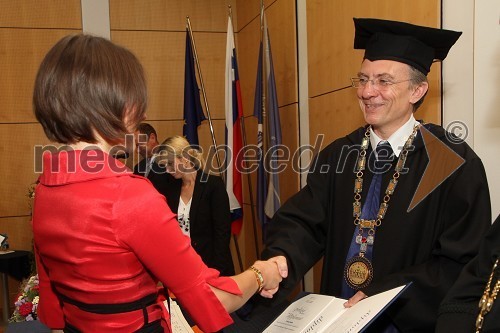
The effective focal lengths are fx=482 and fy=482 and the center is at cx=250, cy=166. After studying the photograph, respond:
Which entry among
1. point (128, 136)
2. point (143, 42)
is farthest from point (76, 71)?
point (143, 42)

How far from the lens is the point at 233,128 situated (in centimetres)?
536

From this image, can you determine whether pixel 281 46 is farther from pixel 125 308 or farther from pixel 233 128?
pixel 125 308

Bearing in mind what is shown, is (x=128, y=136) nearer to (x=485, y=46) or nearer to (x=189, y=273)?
(x=189, y=273)

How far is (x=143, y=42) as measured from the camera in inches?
244

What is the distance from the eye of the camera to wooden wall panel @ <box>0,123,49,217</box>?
5828 mm

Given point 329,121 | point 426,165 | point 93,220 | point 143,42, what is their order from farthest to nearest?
1. point 143,42
2. point 329,121
3. point 426,165
4. point 93,220

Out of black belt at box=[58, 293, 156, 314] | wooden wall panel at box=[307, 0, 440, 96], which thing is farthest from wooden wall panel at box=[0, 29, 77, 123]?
black belt at box=[58, 293, 156, 314]

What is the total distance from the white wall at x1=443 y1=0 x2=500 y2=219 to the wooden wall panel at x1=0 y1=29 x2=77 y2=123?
479 centimetres

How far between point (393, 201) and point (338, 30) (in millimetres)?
2085

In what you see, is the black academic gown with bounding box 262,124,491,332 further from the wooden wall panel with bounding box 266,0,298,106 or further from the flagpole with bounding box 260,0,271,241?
the wooden wall panel with bounding box 266,0,298,106

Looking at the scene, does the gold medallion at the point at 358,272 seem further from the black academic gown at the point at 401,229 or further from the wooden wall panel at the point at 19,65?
the wooden wall panel at the point at 19,65

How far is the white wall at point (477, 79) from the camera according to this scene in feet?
7.47

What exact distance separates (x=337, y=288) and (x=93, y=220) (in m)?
1.34

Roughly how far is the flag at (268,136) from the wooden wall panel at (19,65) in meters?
2.79
